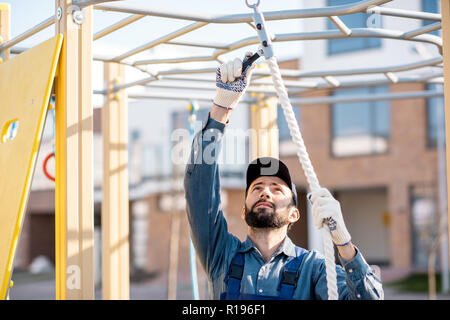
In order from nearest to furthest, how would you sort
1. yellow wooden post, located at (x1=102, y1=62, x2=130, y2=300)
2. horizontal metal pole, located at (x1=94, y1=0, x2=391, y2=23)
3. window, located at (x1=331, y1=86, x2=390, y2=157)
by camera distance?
horizontal metal pole, located at (x1=94, y1=0, x2=391, y2=23)
yellow wooden post, located at (x1=102, y1=62, x2=130, y2=300)
window, located at (x1=331, y1=86, x2=390, y2=157)

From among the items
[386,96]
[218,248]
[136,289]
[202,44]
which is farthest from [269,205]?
[136,289]

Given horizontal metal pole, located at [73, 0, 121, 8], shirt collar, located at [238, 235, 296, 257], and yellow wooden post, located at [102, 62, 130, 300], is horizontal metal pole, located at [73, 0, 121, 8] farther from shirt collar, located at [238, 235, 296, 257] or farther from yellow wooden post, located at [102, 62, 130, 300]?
yellow wooden post, located at [102, 62, 130, 300]

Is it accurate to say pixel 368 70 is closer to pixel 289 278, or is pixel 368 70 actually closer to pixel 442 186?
pixel 289 278

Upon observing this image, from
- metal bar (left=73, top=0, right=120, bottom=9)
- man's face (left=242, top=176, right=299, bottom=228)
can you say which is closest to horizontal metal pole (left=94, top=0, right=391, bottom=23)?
metal bar (left=73, top=0, right=120, bottom=9)

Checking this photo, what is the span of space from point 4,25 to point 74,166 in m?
1.76

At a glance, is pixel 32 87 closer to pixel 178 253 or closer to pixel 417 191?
pixel 417 191

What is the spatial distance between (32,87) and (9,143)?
299 mm

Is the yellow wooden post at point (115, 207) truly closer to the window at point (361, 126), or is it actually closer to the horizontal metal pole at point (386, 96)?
the horizontal metal pole at point (386, 96)

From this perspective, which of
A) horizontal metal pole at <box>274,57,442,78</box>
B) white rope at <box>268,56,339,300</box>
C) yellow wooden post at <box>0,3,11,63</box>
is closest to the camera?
white rope at <box>268,56,339,300</box>

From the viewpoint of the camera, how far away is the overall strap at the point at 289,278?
2.75 m

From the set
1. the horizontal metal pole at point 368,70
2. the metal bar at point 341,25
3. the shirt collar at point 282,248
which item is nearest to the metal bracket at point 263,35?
the shirt collar at point 282,248

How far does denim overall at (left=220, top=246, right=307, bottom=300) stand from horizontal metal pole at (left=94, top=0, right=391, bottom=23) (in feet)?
3.50

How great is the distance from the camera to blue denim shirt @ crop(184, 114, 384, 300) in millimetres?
2768

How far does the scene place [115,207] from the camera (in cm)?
486
